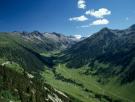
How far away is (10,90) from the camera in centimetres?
15138

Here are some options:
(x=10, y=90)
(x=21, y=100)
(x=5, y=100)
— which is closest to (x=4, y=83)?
(x=10, y=90)

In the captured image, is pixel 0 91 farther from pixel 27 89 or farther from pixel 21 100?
pixel 27 89

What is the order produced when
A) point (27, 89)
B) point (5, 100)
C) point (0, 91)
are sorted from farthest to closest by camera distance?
point (27, 89), point (0, 91), point (5, 100)

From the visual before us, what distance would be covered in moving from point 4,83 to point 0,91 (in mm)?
20879

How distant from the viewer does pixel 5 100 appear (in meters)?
127

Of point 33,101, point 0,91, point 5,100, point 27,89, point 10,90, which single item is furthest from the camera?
point 27,89

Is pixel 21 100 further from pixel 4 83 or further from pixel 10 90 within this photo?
pixel 4 83

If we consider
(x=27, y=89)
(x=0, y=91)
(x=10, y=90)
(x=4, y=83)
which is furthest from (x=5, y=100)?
(x=27, y=89)

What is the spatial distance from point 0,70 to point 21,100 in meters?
52.0

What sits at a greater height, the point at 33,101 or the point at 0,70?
the point at 0,70

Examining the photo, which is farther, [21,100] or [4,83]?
[4,83]

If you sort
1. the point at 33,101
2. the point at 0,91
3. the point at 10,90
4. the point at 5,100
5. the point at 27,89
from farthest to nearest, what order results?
the point at 27,89 < the point at 33,101 < the point at 10,90 < the point at 0,91 < the point at 5,100

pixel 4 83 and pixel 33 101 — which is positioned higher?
pixel 4 83

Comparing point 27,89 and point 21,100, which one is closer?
point 21,100
